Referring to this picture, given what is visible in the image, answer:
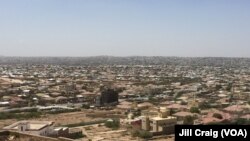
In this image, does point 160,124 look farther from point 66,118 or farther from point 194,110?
point 66,118

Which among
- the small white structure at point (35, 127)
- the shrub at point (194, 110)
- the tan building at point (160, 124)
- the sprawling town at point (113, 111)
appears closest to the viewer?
the small white structure at point (35, 127)

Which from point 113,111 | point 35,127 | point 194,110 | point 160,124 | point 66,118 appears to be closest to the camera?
point 35,127

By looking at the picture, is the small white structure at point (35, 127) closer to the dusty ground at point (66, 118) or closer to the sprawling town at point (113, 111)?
the sprawling town at point (113, 111)

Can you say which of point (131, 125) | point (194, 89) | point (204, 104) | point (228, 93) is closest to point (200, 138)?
point (131, 125)

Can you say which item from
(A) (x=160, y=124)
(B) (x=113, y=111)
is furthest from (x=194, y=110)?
(A) (x=160, y=124)

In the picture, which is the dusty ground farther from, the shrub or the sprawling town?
the shrub

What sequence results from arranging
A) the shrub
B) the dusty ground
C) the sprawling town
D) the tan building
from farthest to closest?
1. the shrub
2. the dusty ground
3. the tan building
4. the sprawling town

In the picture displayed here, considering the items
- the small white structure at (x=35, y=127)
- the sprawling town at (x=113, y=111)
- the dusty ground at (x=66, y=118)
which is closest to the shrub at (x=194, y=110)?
the sprawling town at (x=113, y=111)

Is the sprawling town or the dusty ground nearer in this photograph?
the sprawling town

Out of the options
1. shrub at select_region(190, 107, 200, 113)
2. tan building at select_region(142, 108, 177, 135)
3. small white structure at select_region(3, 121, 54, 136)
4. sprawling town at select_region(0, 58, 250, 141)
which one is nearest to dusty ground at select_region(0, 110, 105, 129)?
sprawling town at select_region(0, 58, 250, 141)
